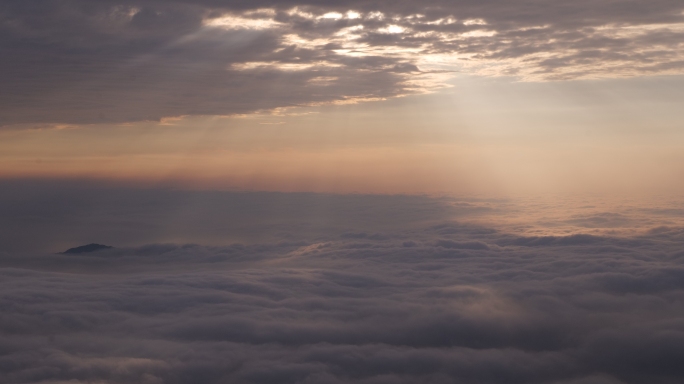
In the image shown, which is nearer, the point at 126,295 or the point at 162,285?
the point at 126,295

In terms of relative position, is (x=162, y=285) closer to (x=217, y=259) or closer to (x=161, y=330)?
(x=161, y=330)

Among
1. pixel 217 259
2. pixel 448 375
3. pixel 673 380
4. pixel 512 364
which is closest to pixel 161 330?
pixel 448 375

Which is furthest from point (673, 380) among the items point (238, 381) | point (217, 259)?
point (217, 259)

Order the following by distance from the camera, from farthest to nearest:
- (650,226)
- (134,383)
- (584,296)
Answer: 1. (650,226)
2. (584,296)
3. (134,383)

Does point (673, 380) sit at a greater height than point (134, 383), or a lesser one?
lesser

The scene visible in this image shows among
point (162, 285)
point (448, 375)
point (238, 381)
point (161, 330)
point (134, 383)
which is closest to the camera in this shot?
point (134, 383)

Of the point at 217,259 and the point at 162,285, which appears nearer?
the point at 162,285

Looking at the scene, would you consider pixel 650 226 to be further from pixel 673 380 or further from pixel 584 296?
pixel 673 380

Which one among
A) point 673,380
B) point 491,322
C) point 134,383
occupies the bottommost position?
point 673,380

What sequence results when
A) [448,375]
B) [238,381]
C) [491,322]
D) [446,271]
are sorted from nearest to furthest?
[238,381], [448,375], [491,322], [446,271]
